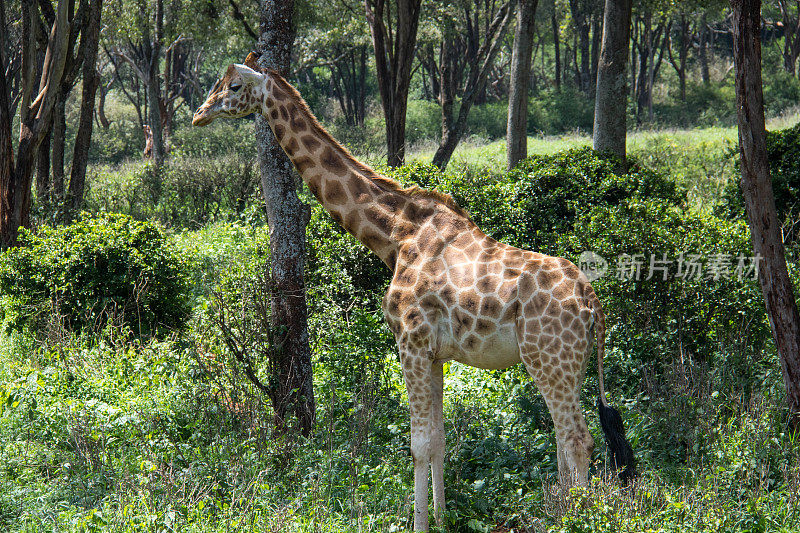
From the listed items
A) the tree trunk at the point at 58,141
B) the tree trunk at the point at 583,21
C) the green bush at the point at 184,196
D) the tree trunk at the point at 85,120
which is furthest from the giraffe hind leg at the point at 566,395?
the tree trunk at the point at 583,21

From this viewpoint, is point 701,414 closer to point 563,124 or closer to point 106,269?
point 106,269

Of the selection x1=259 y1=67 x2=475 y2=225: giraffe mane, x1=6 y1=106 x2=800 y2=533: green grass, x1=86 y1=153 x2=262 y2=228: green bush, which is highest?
x1=259 y1=67 x2=475 y2=225: giraffe mane

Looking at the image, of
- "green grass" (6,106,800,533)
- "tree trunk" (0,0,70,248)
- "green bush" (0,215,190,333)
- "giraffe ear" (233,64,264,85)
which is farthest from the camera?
"tree trunk" (0,0,70,248)

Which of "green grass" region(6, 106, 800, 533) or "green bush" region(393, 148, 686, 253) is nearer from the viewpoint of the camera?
"green grass" region(6, 106, 800, 533)

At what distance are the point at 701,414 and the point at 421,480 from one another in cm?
268

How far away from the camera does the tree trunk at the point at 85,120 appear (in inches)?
481

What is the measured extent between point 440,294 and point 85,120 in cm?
963

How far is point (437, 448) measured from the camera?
18.2ft

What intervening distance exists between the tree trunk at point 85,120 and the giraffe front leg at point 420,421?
9067mm

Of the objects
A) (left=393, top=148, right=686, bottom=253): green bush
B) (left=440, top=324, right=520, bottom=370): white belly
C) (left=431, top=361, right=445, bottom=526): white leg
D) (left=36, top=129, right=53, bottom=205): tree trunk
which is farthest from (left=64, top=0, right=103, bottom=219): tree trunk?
(left=440, top=324, right=520, bottom=370): white belly

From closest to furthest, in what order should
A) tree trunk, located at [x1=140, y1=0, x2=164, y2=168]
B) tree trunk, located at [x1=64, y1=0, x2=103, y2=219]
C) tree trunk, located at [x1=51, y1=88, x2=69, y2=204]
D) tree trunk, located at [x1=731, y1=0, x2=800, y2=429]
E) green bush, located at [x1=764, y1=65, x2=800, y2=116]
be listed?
1. tree trunk, located at [x1=731, y1=0, x2=800, y2=429]
2. tree trunk, located at [x1=51, y1=88, x2=69, y2=204]
3. tree trunk, located at [x1=64, y1=0, x2=103, y2=219]
4. tree trunk, located at [x1=140, y1=0, x2=164, y2=168]
5. green bush, located at [x1=764, y1=65, x2=800, y2=116]

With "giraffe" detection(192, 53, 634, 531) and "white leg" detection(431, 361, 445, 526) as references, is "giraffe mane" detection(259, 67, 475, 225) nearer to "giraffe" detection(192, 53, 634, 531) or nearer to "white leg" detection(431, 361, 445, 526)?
"giraffe" detection(192, 53, 634, 531)

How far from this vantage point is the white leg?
549 centimetres

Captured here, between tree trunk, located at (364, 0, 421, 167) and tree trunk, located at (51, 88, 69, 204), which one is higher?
tree trunk, located at (364, 0, 421, 167)
